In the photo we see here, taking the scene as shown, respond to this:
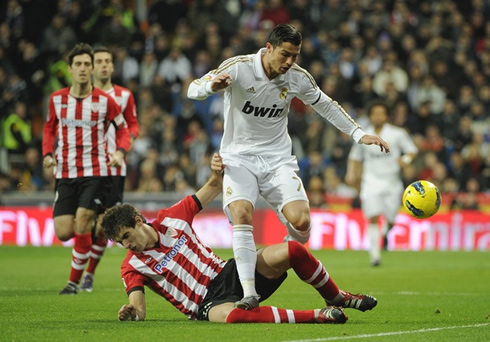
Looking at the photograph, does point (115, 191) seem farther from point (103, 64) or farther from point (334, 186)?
point (334, 186)

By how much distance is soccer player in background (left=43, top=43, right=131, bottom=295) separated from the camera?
413 inches

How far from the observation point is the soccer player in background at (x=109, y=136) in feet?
35.9

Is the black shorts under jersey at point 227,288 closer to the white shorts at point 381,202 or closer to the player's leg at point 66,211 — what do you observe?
the player's leg at point 66,211

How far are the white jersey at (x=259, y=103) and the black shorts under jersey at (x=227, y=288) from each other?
1405 mm

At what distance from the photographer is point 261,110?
8633 mm

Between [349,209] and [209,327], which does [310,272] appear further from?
[349,209]

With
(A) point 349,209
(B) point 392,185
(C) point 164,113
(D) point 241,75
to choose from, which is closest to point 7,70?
(C) point 164,113

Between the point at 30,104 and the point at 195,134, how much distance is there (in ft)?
12.7

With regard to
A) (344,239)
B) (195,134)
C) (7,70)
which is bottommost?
(344,239)

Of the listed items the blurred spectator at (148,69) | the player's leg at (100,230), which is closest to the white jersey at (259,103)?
the player's leg at (100,230)

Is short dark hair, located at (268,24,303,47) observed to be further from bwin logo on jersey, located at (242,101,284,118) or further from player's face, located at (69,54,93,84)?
player's face, located at (69,54,93,84)

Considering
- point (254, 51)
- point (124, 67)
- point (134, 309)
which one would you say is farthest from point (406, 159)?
point (124, 67)

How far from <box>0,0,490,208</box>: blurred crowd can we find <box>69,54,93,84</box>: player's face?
9.25 m

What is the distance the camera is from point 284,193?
8609 mm
